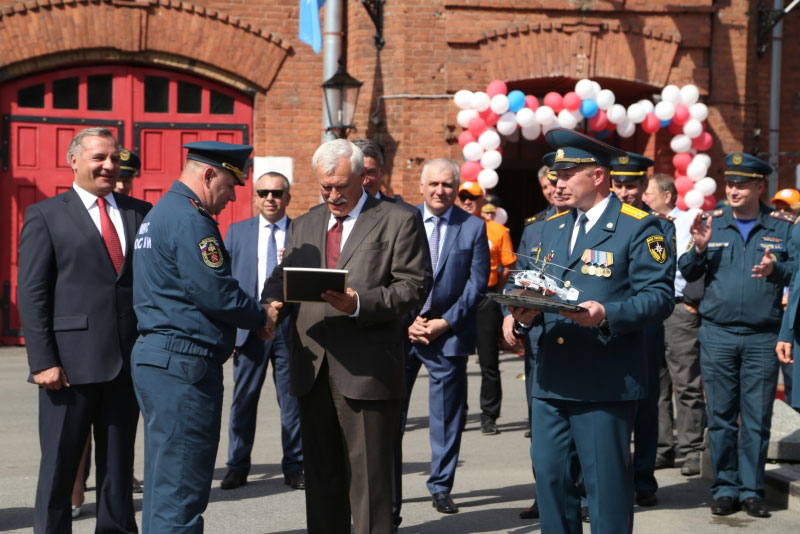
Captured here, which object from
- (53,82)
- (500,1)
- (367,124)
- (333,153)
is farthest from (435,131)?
(333,153)

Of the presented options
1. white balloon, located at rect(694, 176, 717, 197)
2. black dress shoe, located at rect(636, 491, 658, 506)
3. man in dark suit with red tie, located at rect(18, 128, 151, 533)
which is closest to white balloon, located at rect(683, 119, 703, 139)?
white balloon, located at rect(694, 176, 717, 197)

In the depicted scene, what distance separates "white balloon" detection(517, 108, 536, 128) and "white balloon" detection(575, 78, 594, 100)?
0.63m

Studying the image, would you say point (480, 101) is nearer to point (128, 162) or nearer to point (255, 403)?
point (128, 162)

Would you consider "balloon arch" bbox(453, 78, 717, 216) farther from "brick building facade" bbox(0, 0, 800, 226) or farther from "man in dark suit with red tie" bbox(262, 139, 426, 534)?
"man in dark suit with red tie" bbox(262, 139, 426, 534)

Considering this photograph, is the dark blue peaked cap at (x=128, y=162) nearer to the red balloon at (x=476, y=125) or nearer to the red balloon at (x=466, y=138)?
the red balloon at (x=476, y=125)

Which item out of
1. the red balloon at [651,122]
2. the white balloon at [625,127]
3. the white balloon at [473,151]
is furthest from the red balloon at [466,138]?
the red balloon at [651,122]

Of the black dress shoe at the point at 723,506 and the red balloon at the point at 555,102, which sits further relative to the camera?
the red balloon at the point at 555,102

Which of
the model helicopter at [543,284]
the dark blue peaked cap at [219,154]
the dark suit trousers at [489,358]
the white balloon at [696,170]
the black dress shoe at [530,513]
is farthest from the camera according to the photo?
the white balloon at [696,170]

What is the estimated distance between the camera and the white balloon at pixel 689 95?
548 inches

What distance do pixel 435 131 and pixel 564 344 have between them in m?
9.64

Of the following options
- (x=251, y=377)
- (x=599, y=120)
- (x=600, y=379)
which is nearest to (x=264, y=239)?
(x=251, y=377)

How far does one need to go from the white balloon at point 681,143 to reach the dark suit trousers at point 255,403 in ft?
26.5

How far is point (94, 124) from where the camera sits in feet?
46.5

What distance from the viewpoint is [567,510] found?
4891 millimetres
